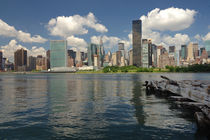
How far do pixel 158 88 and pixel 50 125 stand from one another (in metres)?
26.4

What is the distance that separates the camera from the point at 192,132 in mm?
13844

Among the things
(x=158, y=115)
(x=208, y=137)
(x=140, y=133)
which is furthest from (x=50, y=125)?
(x=208, y=137)

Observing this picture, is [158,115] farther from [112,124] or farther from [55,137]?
[55,137]

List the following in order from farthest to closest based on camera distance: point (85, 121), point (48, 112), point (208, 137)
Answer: point (48, 112) → point (85, 121) → point (208, 137)

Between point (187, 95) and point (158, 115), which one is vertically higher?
point (187, 95)

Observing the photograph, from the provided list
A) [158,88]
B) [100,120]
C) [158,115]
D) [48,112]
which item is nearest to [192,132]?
[158,115]

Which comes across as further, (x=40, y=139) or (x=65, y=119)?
(x=65, y=119)

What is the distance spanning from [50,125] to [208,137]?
1176 centimetres

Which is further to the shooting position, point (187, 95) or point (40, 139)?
point (187, 95)

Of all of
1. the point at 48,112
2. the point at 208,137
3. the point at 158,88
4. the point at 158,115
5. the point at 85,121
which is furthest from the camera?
the point at 158,88

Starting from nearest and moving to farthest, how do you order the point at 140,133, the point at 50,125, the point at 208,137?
the point at 208,137 → the point at 140,133 → the point at 50,125

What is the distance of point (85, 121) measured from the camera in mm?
17188

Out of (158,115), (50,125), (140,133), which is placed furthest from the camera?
(158,115)

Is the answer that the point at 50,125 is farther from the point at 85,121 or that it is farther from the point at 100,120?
the point at 100,120
